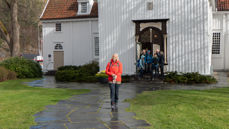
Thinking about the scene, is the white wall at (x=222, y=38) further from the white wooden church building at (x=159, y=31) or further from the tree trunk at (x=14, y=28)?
the tree trunk at (x=14, y=28)

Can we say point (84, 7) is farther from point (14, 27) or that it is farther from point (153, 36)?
point (153, 36)

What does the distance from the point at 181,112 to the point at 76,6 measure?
23259 millimetres

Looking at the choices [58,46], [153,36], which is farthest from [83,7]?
[153,36]

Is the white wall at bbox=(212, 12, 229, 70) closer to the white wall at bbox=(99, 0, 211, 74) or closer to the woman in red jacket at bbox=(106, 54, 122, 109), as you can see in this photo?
the white wall at bbox=(99, 0, 211, 74)

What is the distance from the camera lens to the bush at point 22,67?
24.8 metres

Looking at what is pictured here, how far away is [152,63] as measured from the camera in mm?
19891

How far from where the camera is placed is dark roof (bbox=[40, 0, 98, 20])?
29953mm

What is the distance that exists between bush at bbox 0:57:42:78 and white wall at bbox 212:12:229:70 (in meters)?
15.7

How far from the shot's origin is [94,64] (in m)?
25.1

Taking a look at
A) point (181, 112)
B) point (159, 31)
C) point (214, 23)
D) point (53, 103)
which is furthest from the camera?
point (214, 23)

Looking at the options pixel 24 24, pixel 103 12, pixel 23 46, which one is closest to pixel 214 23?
pixel 103 12

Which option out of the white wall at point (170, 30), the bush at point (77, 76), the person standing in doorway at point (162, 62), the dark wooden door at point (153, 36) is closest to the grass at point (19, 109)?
the bush at point (77, 76)

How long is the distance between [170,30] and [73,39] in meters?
12.3

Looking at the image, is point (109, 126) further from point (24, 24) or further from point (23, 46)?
point (23, 46)
